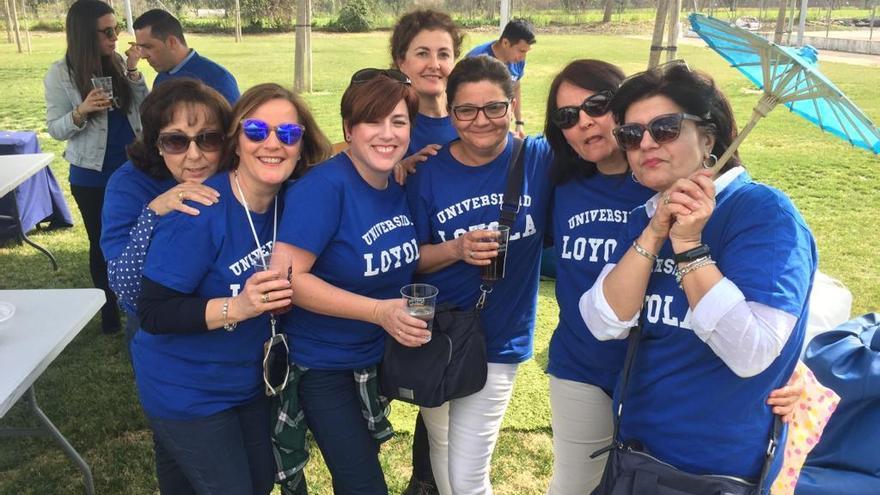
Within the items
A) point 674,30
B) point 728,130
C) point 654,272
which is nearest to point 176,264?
point 654,272

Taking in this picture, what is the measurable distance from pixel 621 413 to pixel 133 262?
1.80 meters

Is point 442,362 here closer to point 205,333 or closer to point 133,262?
point 205,333

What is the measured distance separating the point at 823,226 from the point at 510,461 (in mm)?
5831

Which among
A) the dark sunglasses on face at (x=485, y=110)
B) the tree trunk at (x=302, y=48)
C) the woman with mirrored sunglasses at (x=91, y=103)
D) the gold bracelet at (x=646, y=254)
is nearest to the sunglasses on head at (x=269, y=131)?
the dark sunglasses on face at (x=485, y=110)

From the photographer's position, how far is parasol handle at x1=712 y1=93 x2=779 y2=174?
1.77 metres

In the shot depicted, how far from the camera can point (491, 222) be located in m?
2.61

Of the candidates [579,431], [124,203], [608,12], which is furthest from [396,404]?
[608,12]

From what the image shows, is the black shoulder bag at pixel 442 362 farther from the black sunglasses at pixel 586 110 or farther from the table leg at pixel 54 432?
the table leg at pixel 54 432

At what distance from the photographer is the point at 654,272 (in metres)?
1.99

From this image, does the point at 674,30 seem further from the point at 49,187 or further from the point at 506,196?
the point at 49,187

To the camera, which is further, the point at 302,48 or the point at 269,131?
the point at 302,48

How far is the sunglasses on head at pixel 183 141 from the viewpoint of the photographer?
2527 mm

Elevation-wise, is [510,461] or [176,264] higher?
[176,264]

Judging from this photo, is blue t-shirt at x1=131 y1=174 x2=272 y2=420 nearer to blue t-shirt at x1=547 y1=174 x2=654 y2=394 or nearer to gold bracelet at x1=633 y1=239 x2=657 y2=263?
blue t-shirt at x1=547 y1=174 x2=654 y2=394
